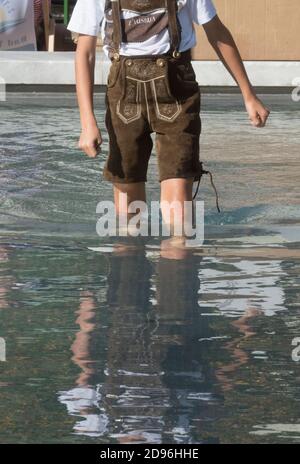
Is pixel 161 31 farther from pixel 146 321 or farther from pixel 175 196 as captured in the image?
pixel 146 321

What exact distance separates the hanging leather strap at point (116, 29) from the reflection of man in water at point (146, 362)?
973mm

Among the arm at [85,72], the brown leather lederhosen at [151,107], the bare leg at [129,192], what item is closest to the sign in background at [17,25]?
the bare leg at [129,192]

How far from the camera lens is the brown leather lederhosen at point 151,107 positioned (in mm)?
6527

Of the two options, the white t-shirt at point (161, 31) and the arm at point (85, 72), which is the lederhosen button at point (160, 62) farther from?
the arm at point (85, 72)

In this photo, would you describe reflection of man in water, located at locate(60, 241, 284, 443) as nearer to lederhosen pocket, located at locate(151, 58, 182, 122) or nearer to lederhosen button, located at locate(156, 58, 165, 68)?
lederhosen pocket, located at locate(151, 58, 182, 122)

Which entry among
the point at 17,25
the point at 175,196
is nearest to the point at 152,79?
the point at 175,196

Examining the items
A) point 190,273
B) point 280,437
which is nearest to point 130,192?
point 190,273

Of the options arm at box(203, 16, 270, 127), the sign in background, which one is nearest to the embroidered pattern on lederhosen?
arm at box(203, 16, 270, 127)

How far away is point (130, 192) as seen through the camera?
22.9ft

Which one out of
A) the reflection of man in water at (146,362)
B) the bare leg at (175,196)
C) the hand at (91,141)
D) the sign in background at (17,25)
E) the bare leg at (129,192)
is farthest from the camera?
the sign in background at (17,25)

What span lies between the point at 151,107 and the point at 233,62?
1.43 feet

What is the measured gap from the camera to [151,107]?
665 cm

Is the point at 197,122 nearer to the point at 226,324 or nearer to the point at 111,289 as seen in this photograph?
the point at 111,289

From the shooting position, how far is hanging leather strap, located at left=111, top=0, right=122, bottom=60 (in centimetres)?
650
